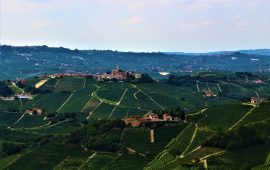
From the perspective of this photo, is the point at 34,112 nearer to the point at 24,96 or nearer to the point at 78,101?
the point at 78,101

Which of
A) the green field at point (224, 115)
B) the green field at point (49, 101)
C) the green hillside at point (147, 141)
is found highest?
the green field at point (224, 115)

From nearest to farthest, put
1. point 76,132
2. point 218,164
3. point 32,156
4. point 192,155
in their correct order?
point 218,164 < point 192,155 < point 32,156 < point 76,132

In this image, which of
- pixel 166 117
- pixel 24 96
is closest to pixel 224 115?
pixel 166 117

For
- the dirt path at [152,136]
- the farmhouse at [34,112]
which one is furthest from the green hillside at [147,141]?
the farmhouse at [34,112]

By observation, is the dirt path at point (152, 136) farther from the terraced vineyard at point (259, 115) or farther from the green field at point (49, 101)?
the green field at point (49, 101)

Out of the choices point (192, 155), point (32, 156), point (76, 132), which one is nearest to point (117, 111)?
point (76, 132)

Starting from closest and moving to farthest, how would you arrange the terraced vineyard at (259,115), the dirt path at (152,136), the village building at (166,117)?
1. the dirt path at (152,136)
2. the terraced vineyard at (259,115)
3. the village building at (166,117)

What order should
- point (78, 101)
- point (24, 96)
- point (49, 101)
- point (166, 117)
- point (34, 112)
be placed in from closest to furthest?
1. point (166, 117)
2. point (34, 112)
3. point (78, 101)
4. point (49, 101)
5. point (24, 96)

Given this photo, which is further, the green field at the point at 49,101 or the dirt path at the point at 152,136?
the green field at the point at 49,101

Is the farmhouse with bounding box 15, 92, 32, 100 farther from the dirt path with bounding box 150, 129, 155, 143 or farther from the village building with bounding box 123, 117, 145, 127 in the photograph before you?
the dirt path with bounding box 150, 129, 155, 143

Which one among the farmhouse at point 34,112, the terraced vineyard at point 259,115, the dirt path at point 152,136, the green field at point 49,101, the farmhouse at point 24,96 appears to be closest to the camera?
the dirt path at point 152,136

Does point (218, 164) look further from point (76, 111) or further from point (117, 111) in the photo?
point (76, 111)
